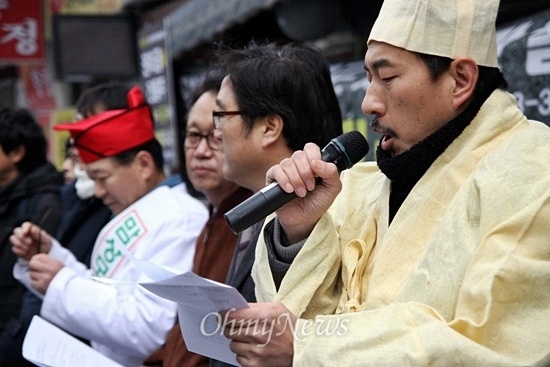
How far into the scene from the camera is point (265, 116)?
261 cm

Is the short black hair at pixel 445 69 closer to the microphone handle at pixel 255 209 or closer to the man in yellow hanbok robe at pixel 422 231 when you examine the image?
the man in yellow hanbok robe at pixel 422 231

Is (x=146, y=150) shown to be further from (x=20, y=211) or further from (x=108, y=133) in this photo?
(x=20, y=211)

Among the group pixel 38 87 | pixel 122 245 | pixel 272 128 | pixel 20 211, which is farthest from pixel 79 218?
pixel 38 87

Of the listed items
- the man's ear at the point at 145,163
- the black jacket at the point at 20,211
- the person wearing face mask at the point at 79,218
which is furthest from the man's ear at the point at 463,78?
the black jacket at the point at 20,211

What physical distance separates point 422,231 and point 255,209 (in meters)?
0.36

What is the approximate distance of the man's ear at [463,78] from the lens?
1.86 metres

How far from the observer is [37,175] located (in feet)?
15.1

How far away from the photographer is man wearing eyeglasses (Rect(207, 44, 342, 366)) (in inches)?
103

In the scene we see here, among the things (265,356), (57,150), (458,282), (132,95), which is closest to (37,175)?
(132,95)

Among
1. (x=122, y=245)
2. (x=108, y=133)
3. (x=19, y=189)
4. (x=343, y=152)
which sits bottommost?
(x=19, y=189)

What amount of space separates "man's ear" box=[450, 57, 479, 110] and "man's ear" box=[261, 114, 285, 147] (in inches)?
32.3

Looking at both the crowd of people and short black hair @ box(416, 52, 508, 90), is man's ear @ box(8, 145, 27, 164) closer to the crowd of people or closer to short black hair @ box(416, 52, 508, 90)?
the crowd of people

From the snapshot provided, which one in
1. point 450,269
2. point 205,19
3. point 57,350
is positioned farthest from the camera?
point 205,19

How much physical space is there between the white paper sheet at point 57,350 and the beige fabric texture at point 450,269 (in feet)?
2.40
